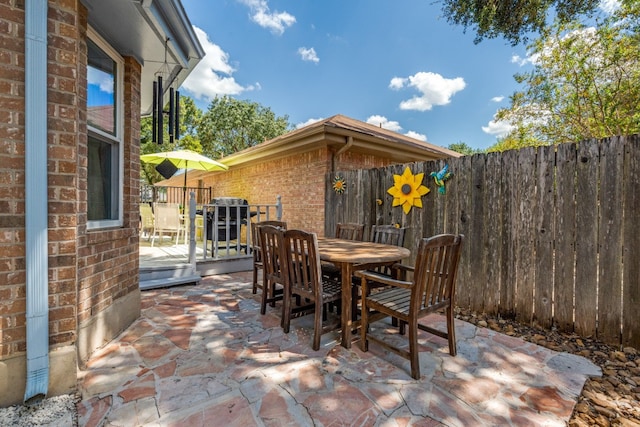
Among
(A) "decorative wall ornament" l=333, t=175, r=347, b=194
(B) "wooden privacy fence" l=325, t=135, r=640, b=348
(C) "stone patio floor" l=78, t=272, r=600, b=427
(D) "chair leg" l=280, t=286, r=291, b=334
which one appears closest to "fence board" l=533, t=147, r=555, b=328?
(B) "wooden privacy fence" l=325, t=135, r=640, b=348

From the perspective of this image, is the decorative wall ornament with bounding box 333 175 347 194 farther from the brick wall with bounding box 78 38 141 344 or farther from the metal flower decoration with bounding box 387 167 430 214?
the brick wall with bounding box 78 38 141 344

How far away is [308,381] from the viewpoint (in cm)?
208

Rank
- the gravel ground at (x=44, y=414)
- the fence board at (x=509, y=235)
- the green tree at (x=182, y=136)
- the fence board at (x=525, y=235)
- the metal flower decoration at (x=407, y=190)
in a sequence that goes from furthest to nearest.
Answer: the green tree at (x=182, y=136)
the metal flower decoration at (x=407, y=190)
the fence board at (x=509, y=235)
the fence board at (x=525, y=235)
the gravel ground at (x=44, y=414)

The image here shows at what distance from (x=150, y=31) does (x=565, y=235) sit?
434 cm

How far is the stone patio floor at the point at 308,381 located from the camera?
1.73m

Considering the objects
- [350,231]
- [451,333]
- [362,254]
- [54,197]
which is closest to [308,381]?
[362,254]

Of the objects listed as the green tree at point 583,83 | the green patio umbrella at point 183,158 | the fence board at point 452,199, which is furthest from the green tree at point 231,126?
the fence board at point 452,199

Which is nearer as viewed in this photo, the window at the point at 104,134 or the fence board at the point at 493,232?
the window at the point at 104,134

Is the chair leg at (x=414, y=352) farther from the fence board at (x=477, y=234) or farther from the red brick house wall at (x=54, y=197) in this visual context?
the red brick house wall at (x=54, y=197)

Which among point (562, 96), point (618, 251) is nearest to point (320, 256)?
point (618, 251)

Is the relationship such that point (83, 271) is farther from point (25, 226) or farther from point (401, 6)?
point (401, 6)

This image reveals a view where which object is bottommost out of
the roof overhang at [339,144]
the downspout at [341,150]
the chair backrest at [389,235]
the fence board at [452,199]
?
the chair backrest at [389,235]

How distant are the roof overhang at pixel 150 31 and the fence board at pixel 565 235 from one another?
Result: 12.7 ft

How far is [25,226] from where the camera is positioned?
1784 mm
